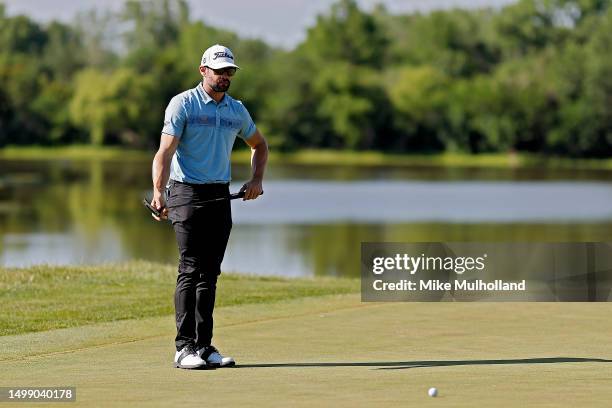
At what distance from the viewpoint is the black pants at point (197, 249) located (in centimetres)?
939

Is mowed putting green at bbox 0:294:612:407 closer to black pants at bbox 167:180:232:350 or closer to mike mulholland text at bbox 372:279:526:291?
black pants at bbox 167:180:232:350

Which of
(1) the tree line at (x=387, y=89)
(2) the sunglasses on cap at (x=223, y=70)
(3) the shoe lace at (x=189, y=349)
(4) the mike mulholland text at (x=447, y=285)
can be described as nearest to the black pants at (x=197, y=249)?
(3) the shoe lace at (x=189, y=349)

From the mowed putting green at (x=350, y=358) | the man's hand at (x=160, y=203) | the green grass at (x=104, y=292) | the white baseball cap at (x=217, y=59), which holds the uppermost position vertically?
the white baseball cap at (x=217, y=59)

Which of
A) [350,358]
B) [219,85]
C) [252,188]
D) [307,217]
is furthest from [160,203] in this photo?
[307,217]

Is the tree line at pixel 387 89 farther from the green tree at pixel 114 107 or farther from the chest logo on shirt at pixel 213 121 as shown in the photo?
the chest logo on shirt at pixel 213 121

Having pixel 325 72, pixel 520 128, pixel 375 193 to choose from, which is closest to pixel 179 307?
pixel 375 193

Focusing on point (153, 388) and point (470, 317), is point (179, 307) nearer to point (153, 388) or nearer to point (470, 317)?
point (153, 388)

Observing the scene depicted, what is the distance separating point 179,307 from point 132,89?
133 m

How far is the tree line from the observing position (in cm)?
12650

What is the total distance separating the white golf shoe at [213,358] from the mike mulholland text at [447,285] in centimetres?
464

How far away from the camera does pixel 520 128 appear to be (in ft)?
409

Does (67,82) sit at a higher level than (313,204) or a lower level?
higher

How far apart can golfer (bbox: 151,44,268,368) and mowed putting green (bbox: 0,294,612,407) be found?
1.13 ft

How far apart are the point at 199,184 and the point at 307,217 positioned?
1682 inches
